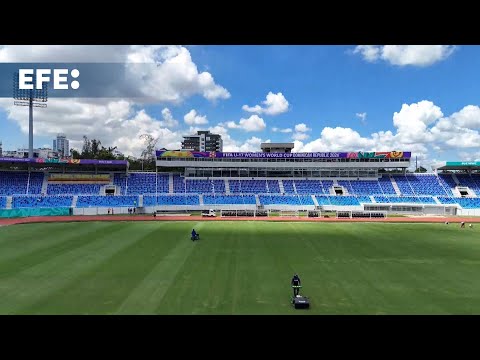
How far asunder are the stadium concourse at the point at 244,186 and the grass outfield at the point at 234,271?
49.0 feet

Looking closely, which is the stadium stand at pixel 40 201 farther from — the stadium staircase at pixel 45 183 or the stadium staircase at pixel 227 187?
the stadium staircase at pixel 227 187

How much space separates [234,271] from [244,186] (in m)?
36.0

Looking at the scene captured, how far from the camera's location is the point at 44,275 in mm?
15969

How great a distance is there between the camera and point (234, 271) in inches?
656

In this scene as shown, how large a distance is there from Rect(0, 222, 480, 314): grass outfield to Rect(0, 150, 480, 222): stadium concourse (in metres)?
14.9

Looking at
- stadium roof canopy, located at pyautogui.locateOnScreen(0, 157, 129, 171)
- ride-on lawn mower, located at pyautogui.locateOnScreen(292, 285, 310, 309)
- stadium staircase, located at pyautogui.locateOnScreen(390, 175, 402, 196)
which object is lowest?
ride-on lawn mower, located at pyautogui.locateOnScreen(292, 285, 310, 309)

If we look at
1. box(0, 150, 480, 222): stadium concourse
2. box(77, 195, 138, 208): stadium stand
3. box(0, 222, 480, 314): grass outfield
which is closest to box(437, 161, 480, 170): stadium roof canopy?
box(0, 150, 480, 222): stadium concourse

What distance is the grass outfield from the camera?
40.2ft

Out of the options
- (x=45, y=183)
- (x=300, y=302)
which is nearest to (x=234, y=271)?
(x=300, y=302)

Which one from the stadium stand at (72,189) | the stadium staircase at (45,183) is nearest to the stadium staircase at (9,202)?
the stadium staircase at (45,183)

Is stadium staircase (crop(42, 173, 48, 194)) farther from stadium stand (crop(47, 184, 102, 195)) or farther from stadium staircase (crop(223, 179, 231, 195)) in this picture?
stadium staircase (crop(223, 179, 231, 195))

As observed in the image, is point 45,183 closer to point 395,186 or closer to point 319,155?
point 319,155
